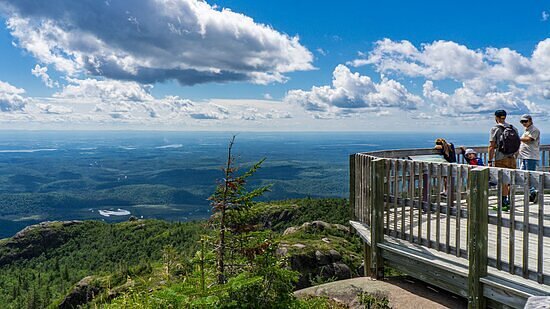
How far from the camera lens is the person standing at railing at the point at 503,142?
30.5 ft

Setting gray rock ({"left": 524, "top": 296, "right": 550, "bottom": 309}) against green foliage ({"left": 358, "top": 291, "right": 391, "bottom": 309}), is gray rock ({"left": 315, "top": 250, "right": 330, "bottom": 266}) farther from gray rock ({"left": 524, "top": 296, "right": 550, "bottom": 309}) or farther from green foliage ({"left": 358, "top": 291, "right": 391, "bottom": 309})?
gray rock ({"left": 524, "top": 296, "right": 550, "bottom": 309})

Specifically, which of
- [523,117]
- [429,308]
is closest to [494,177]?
[429,308]

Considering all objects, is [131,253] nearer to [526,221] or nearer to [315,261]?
[315,261]

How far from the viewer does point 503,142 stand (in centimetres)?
932

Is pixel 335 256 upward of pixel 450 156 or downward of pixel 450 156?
downward

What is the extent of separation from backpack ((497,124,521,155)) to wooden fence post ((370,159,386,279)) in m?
3.63

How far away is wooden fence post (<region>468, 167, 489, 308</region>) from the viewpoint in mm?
5773

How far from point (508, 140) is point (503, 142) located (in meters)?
0.11

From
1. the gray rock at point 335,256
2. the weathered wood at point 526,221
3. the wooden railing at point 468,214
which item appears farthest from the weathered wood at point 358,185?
the gray rock at point 335,256

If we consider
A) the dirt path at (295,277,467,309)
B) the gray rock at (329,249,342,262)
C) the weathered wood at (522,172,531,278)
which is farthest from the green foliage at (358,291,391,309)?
the gray rock at (329,249,342,262)

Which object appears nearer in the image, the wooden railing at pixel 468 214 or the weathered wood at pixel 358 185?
the wooden railing at pixel 468 214

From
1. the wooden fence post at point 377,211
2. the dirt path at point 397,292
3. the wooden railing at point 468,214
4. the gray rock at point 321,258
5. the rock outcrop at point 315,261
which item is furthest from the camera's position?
the gray rock at point 321,258

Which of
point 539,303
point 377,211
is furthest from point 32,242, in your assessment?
point 539,303

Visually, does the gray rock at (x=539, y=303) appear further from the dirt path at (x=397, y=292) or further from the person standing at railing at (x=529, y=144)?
the person standing at railing at (x=529, y=144)
